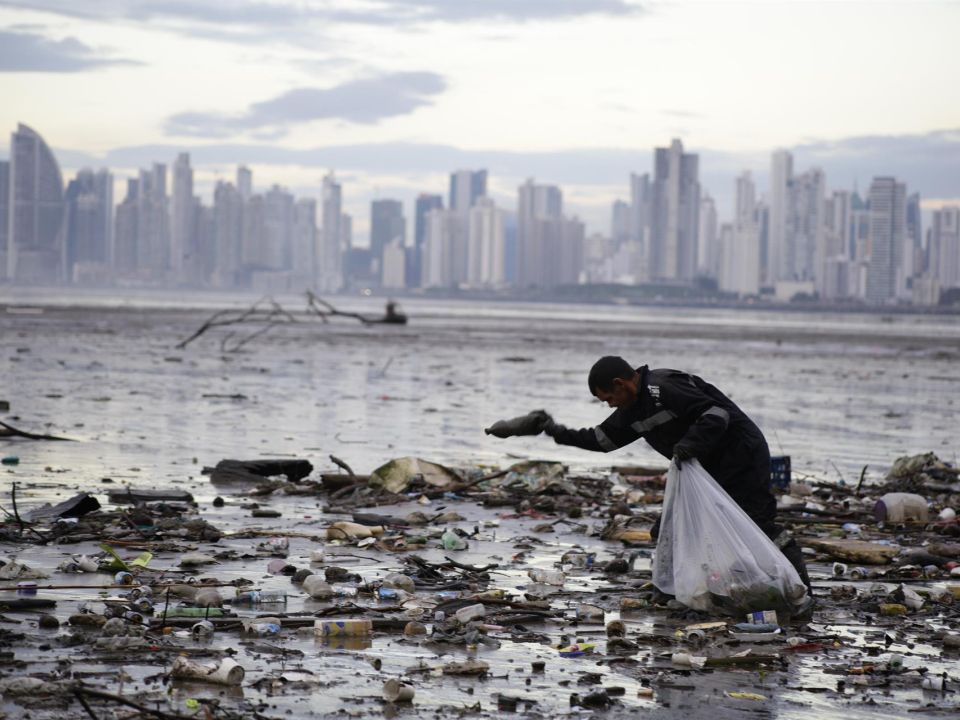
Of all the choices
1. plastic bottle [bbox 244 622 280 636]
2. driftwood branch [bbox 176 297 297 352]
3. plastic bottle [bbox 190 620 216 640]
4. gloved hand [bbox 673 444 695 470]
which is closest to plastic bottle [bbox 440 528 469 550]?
gloved hand [bbox 673 444 695 470]

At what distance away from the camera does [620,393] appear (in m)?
7.09

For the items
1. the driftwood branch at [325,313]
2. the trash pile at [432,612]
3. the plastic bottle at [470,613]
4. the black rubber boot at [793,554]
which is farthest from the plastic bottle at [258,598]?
the driftwood branch at [325,313]

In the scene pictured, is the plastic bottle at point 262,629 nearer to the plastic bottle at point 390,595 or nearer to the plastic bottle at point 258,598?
the plastic bottle at point 258,598

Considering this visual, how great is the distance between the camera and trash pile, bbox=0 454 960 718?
5387mm

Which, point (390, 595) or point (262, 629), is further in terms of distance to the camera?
point (390, 595)

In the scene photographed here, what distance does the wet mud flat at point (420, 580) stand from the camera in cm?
543

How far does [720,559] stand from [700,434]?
681 millimetres

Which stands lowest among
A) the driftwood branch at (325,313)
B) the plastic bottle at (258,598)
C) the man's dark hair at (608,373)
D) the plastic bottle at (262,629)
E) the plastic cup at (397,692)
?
the plastic bottle at (258,598)

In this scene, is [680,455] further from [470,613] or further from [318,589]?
[318,589]

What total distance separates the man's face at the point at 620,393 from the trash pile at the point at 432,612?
36.6 inches

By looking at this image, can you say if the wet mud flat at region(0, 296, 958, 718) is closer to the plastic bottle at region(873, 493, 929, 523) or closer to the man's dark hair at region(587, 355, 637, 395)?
the plastic bottle at region(873, 493, 929, 523)

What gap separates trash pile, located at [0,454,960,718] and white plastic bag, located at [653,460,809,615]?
1.2 inches

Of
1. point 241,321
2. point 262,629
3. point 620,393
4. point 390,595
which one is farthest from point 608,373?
point 241,321

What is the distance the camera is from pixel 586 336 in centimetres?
6456
